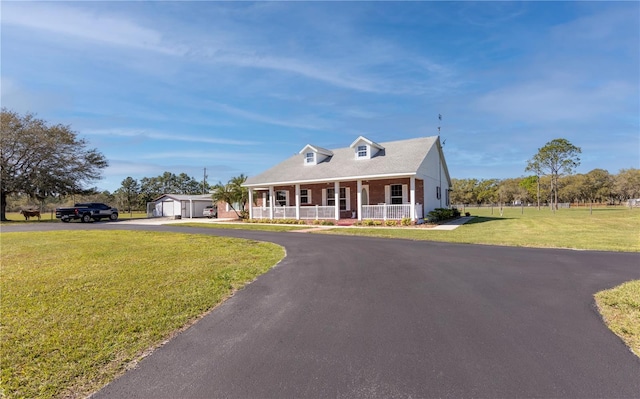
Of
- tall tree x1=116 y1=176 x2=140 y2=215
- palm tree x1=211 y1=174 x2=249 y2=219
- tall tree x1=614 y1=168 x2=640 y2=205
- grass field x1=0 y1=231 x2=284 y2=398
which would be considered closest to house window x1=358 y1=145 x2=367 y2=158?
palm tree x1=211 y1=174 x2=249 y2=219

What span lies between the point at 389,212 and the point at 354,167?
413 cm

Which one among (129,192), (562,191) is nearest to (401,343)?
(129,192)

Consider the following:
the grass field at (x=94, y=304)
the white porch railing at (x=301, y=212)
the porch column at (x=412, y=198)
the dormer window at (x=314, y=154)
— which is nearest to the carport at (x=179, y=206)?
the white porch railing at (x=301, y=212)

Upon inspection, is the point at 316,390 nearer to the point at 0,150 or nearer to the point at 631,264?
the point at 631,264

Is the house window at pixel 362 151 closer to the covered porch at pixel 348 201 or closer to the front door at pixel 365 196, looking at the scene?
the covered porch at pixel 348 201

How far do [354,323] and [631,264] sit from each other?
7.70 m

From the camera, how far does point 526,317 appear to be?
14.5 feet

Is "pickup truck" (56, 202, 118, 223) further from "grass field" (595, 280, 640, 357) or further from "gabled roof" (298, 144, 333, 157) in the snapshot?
"grass field" (595, 280, 640, 357)

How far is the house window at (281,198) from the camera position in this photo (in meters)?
26.5

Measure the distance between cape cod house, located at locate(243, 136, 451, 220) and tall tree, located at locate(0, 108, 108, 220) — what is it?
2208cm

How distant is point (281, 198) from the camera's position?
26812mm

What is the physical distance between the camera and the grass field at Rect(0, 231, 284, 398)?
3.22 metres

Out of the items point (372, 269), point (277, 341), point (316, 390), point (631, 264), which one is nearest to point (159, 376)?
point (277, 341)

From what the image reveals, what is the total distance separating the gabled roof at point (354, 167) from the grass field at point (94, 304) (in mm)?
12016
